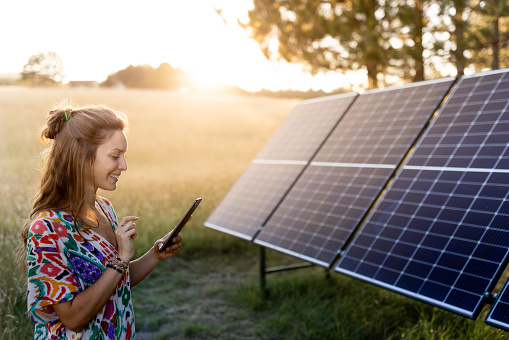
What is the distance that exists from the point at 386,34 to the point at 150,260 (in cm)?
1338

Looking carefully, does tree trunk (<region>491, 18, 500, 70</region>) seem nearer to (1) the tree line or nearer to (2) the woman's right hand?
(1) the tree line

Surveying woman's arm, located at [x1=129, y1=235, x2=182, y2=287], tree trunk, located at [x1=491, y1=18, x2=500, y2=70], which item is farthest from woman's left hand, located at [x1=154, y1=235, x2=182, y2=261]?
tree trunk, located at [x1=491, y1=18, x2=500, y2=70]

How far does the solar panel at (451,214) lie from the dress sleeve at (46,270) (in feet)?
9.16

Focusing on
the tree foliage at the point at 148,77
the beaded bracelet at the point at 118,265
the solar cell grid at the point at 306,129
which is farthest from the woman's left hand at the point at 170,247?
the tree foliage at the point at 148,77

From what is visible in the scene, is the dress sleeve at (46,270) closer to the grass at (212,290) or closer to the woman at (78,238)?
the woman at (78,238)

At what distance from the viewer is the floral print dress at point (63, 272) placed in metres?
2.52

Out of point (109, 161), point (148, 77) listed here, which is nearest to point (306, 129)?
point (109, 161)

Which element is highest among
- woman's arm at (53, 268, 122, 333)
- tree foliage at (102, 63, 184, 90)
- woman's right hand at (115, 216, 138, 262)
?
woman's right hand at (115, 216, 138, 262)

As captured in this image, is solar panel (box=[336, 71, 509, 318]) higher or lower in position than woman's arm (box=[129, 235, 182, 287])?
lower

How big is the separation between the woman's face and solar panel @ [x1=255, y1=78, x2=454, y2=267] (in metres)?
3.06

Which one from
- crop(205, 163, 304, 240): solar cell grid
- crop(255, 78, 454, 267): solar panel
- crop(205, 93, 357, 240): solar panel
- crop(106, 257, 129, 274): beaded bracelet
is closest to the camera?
crop(106, 257, 129, 274): beaded bracelet

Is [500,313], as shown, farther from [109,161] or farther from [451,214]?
[109,161]

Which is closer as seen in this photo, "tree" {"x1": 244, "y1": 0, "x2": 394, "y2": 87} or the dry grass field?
the dry grass field

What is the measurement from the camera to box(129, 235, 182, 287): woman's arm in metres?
3.05
